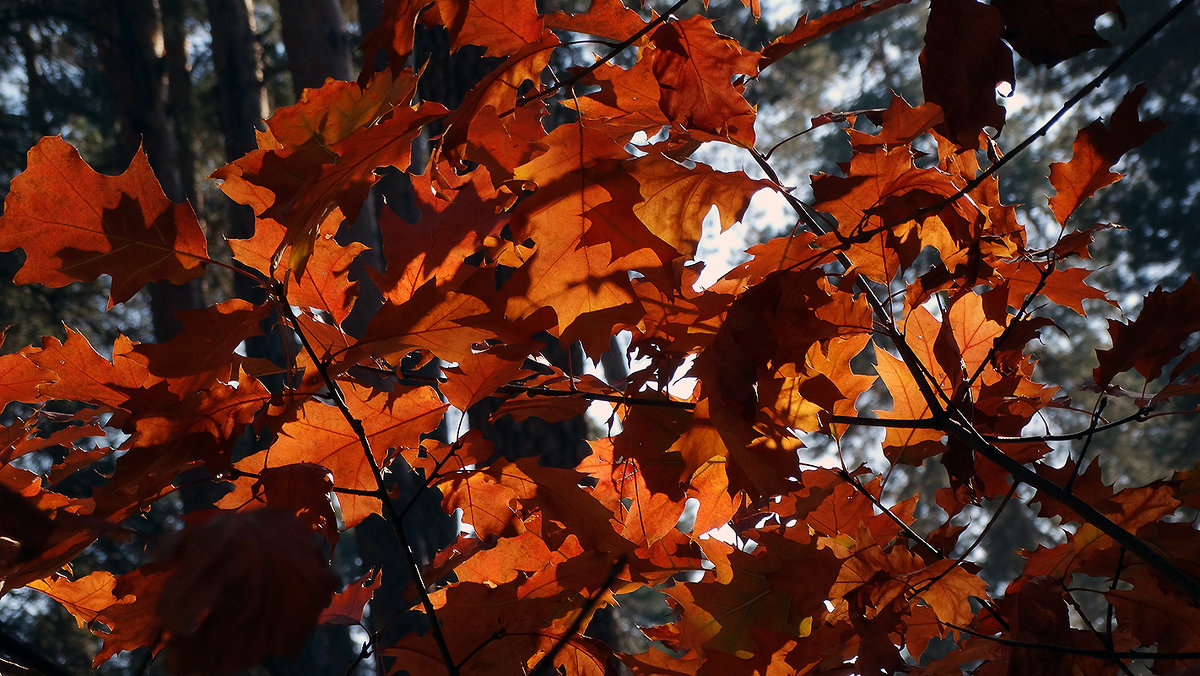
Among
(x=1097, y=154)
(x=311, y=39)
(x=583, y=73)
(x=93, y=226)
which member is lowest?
(x=93, y=226)

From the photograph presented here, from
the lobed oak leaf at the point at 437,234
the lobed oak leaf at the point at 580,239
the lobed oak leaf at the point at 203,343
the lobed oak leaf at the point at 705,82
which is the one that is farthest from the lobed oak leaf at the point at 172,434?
the lobed oak leaf at the point at 705,82

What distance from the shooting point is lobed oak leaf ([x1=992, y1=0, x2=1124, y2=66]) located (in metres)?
0.64

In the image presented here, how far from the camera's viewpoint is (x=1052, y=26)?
651mm

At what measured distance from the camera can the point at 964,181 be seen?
1052 millimetres

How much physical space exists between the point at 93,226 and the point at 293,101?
25.4 feet

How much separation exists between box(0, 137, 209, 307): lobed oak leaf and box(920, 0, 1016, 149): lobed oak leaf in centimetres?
77

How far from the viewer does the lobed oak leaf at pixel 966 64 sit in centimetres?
68

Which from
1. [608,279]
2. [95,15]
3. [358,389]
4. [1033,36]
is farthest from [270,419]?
[95,15]

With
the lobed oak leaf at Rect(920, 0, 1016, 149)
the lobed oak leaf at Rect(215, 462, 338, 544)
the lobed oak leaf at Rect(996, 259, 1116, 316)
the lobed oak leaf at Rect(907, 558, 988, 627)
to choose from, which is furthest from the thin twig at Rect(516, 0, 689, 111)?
the lobed oak leaf at Rect(907, 558, 988, 627)

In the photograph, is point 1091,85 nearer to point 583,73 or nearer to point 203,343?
point 583,73

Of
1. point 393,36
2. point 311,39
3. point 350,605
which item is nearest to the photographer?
point 393,36

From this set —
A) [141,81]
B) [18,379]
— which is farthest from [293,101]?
[18,379]

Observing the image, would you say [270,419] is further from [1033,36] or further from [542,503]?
[1033,36]

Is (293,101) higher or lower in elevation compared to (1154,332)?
higher
